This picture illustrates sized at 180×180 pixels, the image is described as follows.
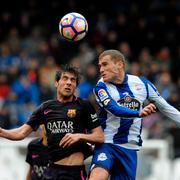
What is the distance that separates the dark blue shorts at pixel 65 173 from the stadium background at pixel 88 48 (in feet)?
17.0

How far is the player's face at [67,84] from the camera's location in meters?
9.28

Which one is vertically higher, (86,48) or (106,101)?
(86,48)

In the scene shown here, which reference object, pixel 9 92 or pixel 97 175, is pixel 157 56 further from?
pixel 97 175

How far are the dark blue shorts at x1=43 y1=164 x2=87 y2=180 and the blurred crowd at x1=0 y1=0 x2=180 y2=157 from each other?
5723 mm

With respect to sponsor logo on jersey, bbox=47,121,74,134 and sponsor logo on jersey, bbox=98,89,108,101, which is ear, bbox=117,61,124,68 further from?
sponsor logo on jersey, bbox=47,121,74,134

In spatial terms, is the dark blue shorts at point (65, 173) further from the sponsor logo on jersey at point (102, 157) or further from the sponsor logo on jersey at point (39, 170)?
the sponsor logo on jersey at point (39, 170)

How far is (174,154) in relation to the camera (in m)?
14.9

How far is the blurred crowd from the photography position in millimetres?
16656

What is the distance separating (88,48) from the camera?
1912 cm

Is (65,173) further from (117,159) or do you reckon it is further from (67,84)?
(67,84)

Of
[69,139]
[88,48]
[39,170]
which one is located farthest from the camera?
[88,48]

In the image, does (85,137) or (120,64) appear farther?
(120,64)

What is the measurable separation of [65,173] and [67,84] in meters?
1.07

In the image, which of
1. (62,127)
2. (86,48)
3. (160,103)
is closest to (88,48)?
(86,48)
